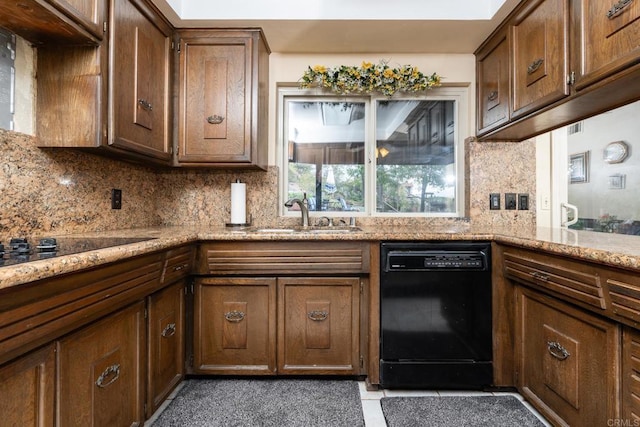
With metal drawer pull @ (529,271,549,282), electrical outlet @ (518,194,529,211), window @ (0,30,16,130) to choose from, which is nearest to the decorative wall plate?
electrical outlet @ (518,194,529,211)

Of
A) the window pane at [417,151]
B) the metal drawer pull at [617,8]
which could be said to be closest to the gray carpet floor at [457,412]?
the window pane at [417,151]

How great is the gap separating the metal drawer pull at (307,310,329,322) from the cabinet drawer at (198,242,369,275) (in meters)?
0.25

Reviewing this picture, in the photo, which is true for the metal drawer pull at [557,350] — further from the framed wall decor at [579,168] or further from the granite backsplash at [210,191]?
the framed wall decor at [579,168]

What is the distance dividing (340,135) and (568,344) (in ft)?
6.12

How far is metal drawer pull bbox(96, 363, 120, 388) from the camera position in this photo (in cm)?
113

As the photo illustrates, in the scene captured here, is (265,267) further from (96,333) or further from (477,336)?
(477,336)

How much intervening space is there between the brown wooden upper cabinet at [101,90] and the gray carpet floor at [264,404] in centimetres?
134

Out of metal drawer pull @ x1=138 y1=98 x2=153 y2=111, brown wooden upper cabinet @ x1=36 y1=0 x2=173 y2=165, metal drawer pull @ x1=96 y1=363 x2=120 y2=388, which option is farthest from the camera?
metal drawer pull @ x1=138 y1=98 x2=153 y2=111

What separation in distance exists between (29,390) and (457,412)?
172cm

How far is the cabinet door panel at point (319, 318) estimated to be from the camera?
1824mm

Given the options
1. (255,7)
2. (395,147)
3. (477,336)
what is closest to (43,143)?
(255,7)

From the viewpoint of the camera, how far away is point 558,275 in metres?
1.33

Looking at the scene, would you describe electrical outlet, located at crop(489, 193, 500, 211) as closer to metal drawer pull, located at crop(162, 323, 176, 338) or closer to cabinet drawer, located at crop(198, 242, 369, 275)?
cabinet drawer, located at crop(198, 242, 369, 275)

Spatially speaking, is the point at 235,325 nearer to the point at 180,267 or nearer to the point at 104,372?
the point at 180,267
